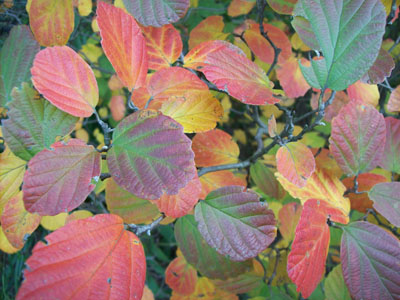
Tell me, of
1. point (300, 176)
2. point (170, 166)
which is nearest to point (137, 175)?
point (170, 166)

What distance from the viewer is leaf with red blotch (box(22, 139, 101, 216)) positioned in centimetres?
42

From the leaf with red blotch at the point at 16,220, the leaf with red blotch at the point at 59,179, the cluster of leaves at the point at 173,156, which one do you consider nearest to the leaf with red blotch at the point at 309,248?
the cluster of leaves at the point at 173,156

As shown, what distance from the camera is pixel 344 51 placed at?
50 cm

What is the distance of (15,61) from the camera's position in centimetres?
60

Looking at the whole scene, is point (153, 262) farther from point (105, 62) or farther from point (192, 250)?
point (105, 62)

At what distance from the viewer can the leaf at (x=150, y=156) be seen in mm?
418

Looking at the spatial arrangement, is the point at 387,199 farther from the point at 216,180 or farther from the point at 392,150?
the point at 216,180

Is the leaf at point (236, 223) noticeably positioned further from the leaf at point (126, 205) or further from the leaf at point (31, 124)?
the leaf at point (31, 124)

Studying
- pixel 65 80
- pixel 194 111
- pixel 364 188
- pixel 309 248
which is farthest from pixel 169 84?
pixel 364 188

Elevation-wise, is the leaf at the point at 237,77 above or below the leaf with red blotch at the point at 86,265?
above

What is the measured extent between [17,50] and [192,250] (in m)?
0.55

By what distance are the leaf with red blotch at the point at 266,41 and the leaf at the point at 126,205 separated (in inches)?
18.7

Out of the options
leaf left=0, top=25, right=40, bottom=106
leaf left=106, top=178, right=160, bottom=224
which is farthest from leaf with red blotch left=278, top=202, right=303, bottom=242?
leaf left=0, top=25, right=40, bottom=106

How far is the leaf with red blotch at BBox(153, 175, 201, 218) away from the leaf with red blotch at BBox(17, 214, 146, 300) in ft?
0.24
